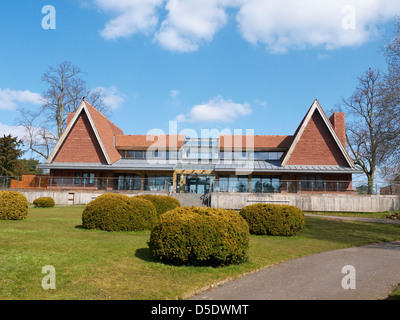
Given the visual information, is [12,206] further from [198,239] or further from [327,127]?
[327,127]

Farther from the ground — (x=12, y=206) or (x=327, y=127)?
(x=327, y=127)

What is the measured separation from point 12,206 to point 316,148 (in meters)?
29.1

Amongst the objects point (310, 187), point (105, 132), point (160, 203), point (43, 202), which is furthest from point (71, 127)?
point (310, 187)

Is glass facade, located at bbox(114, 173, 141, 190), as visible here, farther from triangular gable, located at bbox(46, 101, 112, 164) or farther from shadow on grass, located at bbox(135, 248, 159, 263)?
shadow on grass, located at bbox(135, 248, 159, 263)

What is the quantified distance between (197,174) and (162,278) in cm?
2893

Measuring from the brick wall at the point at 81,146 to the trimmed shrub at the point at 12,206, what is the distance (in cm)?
1946

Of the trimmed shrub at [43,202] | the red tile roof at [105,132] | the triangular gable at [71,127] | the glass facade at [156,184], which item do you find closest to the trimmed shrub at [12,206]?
the trimmed shrub at [43,202]

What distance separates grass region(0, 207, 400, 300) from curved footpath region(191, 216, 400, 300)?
44cm

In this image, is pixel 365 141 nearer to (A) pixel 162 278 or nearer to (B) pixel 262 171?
(B) pixel 262 171

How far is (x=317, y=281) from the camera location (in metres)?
7.03

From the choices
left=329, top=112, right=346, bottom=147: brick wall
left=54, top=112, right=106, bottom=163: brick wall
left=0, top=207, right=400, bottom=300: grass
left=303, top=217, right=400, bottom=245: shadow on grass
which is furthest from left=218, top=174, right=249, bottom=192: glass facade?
left=0, top=207, right=400, bottom=300: grass

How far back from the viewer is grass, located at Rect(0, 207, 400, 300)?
18.7 ft

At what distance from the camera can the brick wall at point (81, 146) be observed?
35.2 meters

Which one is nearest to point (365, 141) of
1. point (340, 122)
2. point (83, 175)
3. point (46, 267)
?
point (340, 122)
